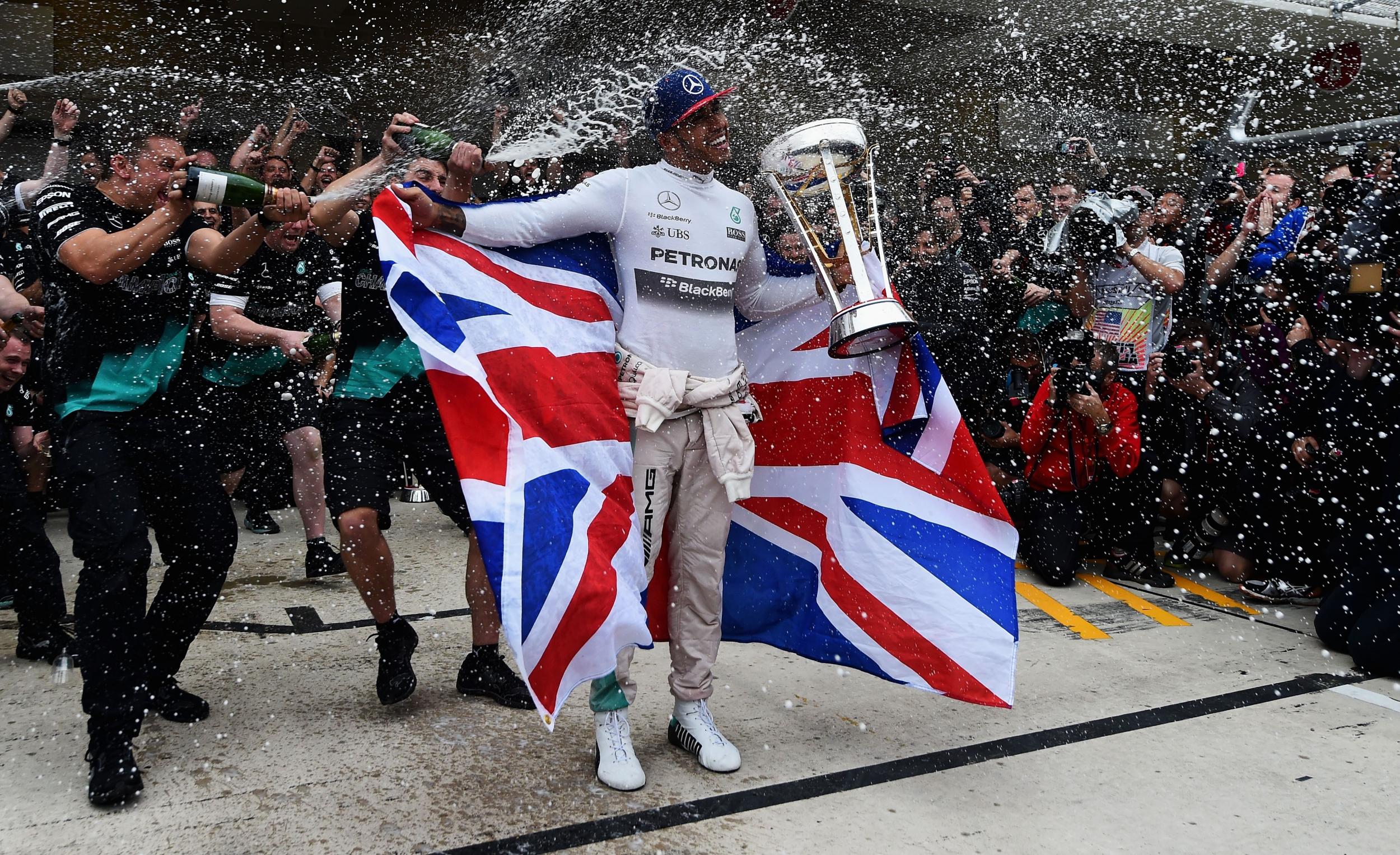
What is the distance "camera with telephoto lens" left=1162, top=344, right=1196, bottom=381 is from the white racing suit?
3.47m

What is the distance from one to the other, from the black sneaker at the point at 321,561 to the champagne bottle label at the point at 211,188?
2.64 meters

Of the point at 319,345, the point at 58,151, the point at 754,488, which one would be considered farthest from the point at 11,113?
the point at 754,488

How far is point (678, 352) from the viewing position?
2.93 meters

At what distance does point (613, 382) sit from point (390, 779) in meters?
1.22

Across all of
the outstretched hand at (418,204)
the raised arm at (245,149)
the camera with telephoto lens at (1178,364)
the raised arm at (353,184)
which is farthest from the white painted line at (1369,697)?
the raised arm at (245,149)

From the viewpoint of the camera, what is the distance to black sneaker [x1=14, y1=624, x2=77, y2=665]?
3.60 m

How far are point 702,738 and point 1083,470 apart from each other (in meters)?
3.17

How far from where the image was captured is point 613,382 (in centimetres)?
287

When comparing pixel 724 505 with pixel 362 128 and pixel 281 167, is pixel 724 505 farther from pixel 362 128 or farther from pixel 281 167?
pixel 362 128

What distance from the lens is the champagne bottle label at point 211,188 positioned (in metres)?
2.67

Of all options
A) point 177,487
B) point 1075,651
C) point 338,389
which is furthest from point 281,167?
point 1075,651

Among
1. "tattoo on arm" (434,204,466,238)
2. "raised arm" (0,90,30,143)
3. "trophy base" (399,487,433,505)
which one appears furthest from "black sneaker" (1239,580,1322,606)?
"raised arm" (0,90,30,143)

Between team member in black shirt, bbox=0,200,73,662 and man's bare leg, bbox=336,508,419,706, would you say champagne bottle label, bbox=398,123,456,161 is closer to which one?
man's bare leg, bbox=336,508,419,706

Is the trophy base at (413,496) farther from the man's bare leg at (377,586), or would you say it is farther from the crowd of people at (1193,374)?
the man's bare leg at (377,586)
